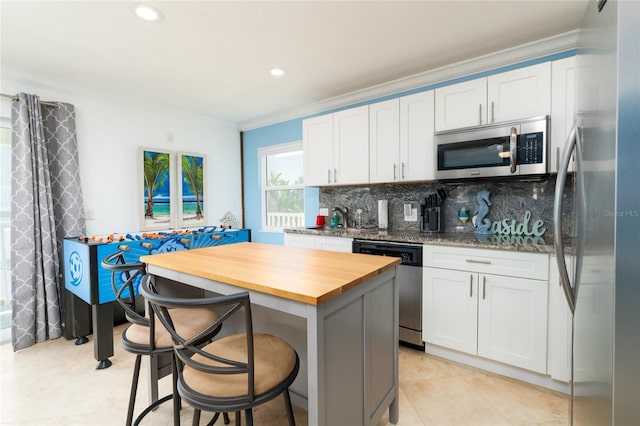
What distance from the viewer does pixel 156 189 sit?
370 centimetres

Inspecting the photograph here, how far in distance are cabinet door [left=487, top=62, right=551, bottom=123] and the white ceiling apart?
0.32 m

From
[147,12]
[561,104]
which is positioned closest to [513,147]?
[561,104]

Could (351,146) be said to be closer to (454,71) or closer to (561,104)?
(454,71)

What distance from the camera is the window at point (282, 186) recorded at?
167 inches

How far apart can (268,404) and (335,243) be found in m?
1.49

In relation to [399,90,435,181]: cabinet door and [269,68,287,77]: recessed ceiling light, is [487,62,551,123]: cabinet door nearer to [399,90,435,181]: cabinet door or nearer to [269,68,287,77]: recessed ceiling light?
[399,90,435,181]: cabinet door

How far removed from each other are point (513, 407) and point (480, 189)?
1699 mm

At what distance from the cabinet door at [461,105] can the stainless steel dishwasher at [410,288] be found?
1113 millimetres

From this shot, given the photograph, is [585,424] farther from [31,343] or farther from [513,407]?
[31,343]

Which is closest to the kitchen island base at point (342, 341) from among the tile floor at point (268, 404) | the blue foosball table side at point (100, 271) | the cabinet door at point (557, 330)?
A: the tile floor at point (268, 404)

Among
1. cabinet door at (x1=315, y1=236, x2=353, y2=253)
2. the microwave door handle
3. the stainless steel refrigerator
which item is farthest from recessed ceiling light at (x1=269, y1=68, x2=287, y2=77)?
the stainless steel refrigerator

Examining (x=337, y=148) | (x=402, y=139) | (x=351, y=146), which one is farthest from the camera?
(x=337, y=148)

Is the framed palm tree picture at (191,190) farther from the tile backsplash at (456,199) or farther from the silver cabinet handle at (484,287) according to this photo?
the silver cabinet handle at (484,287)

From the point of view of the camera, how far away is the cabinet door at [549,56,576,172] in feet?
6.79
